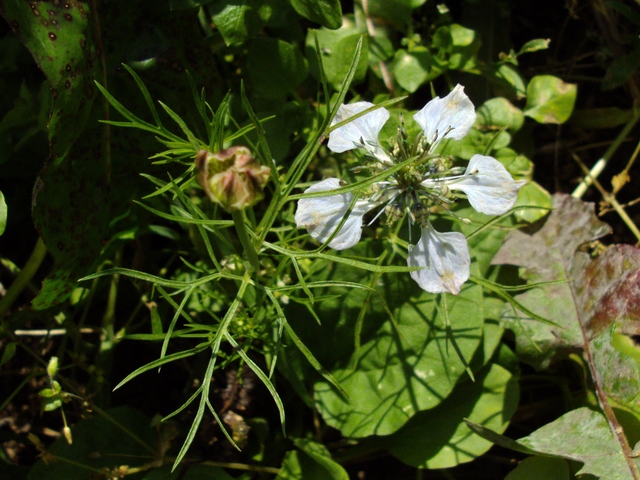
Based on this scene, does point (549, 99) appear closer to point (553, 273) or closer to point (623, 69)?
point (623, 69)

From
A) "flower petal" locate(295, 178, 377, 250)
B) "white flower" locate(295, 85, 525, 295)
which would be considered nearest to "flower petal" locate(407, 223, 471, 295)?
"white flower" locate(295, 85, 525, 295)

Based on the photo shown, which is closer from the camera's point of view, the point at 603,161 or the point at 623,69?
the point at 623,69

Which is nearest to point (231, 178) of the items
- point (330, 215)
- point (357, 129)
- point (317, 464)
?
point (330, 215)

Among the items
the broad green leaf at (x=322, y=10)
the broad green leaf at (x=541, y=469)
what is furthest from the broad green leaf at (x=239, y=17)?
the broad green leaf at (x=541, y=469)

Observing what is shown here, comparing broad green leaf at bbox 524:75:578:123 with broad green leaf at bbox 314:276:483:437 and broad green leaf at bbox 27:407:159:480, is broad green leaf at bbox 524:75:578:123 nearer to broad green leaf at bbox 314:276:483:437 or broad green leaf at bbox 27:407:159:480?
broad green leaf at bbox 314:276:483:437

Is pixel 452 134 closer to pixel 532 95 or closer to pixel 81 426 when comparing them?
pixel 532 95

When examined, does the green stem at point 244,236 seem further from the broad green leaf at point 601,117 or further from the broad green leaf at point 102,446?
the broad green leaf at point 601,117

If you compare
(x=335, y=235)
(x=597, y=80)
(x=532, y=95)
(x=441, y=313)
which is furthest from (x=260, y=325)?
(x=597, y=80)
